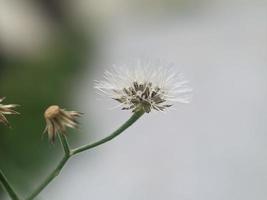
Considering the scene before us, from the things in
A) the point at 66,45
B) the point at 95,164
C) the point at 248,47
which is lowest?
the point at 95,164

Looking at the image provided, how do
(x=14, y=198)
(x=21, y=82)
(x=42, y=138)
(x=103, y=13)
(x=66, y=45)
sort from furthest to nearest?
1. (x=103, y=13)
2. (x=66, y=45)
3. (x=21, y=82)
4. (x=42, y=138)
5. (x=14, y=198)

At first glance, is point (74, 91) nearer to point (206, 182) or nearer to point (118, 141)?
point (118, 141)

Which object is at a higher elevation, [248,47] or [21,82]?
[248,47]

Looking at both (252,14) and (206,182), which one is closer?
(206,182)

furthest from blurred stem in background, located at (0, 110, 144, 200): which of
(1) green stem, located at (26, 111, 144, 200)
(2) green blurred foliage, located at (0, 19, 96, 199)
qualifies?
(2) green blurred foliage, located at (0, 19, 96, 199)

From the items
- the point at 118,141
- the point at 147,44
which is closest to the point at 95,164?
the point at 118,141

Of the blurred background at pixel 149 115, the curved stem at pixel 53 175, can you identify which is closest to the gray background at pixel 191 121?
the blurred background at pixel 149 115

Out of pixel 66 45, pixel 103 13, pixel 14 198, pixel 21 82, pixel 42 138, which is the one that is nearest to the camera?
pixel 14 198

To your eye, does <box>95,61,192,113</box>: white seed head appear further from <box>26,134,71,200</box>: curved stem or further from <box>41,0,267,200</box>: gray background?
<box>41,0,267,200</box>: gray background
